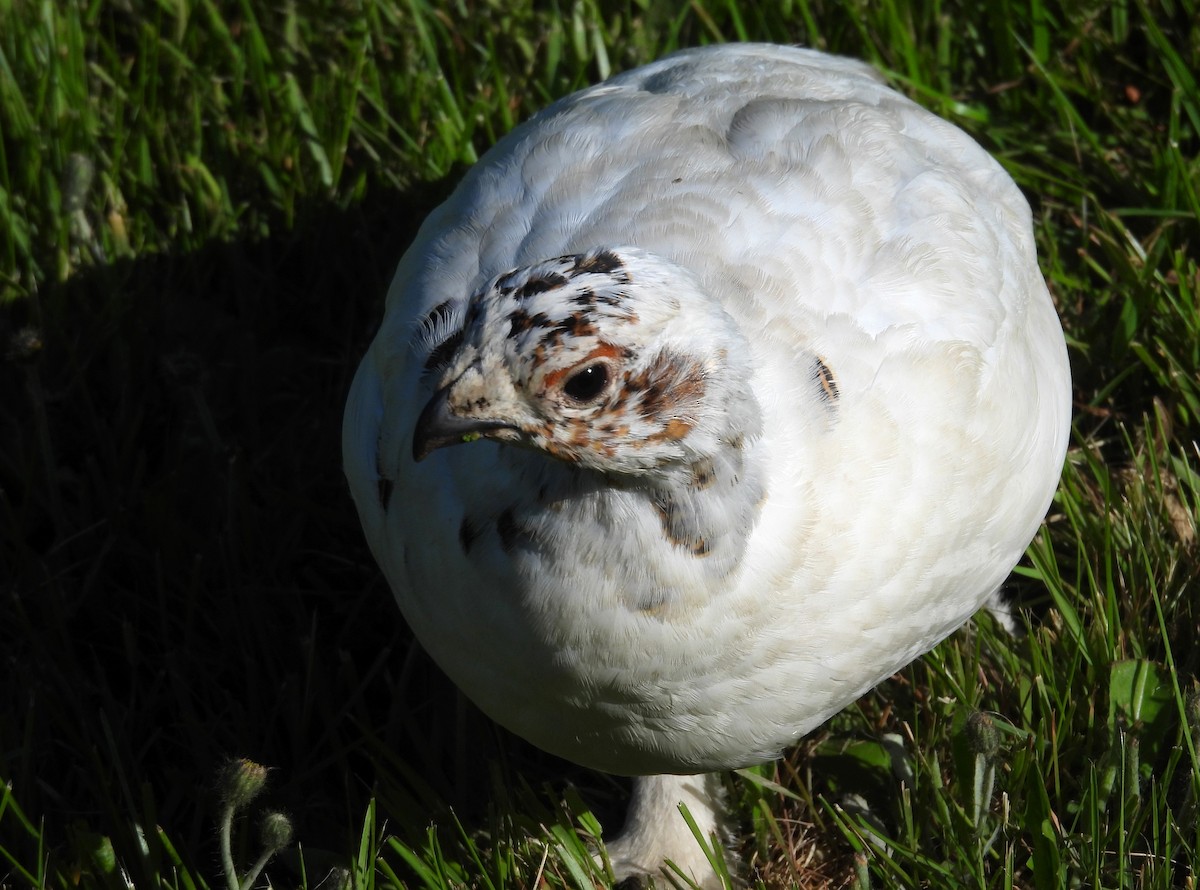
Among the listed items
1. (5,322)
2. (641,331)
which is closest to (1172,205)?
(641,331)

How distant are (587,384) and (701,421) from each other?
18cm

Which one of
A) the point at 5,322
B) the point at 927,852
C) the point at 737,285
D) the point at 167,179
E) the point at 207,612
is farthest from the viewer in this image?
the point at 167,179

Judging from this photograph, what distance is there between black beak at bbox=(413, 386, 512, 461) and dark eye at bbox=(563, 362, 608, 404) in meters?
0.11

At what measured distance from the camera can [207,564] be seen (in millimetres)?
3520

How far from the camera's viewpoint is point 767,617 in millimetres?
2229

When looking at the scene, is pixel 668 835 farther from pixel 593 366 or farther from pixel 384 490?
pixel 593 366

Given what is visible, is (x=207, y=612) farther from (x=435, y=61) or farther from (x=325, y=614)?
(x=435, y=61)

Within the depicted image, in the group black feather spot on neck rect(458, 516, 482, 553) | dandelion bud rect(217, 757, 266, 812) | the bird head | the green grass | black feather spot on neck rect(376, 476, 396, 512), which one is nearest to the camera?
the bird head

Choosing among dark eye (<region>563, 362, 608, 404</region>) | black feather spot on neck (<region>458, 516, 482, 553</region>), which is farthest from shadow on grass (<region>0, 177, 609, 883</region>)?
dark eye (<region>563, 362, 608, 404</region>)

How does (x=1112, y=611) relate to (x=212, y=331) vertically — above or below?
below

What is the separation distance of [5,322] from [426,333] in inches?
82.0

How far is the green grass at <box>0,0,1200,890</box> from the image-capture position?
2930 millimetres

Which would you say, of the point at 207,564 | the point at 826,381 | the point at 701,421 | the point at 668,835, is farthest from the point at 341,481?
the point at 701,421

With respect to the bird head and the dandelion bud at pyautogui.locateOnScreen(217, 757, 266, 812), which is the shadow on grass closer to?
the dandelion bud at pyautogui.locateOnScreen(217, 757, 266, 812)
